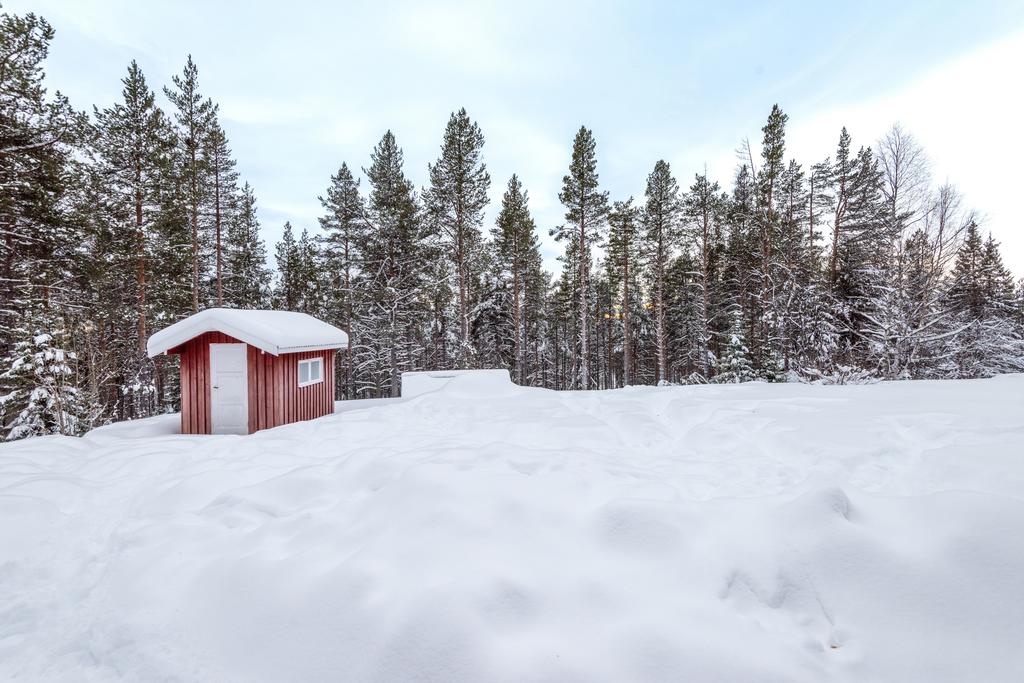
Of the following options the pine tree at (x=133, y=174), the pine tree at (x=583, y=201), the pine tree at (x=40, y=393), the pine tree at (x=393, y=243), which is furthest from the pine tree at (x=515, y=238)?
the pine tree at (x=40, y=393)

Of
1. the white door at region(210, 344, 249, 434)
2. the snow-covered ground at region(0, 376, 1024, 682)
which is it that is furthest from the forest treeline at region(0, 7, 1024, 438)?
the snow-covered ground at region(0, 376, 1024, 682)

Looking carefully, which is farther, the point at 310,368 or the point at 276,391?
the point at 310,368

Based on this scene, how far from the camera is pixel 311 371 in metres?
9.48

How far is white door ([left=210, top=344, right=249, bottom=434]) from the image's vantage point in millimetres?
7789

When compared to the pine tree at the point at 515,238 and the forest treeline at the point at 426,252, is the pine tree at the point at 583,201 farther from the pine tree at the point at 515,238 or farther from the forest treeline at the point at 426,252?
the pine tree at the point at 515,238

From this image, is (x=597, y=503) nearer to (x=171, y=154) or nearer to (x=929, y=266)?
(x=929, y=266)

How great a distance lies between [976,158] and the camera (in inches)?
413

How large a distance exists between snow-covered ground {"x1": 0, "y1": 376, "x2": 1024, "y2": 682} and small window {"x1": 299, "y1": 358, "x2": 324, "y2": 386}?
5054 millimetres

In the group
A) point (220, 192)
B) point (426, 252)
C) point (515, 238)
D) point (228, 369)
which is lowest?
point (228, 369)

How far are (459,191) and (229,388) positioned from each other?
10.1m

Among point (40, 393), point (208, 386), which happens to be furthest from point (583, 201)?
point (40, 393)

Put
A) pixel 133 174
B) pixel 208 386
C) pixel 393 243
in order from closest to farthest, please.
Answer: pixel 208 386 < pixel 133 174 < pixel 393 243

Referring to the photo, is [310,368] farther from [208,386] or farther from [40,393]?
[40,393]

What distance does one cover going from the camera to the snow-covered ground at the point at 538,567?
1564 millimetres
